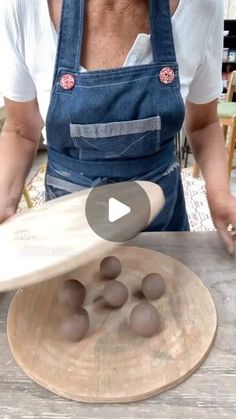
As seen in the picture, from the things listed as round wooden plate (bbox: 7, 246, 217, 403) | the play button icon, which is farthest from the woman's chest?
round wooden plate (bbox: 7, 246, 217, 403)

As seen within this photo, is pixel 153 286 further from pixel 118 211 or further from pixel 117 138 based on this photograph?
pixel 117 138

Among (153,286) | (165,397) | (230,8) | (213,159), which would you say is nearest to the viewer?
(165,397)

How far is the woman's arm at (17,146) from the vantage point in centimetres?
72

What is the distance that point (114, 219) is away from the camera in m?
0.54

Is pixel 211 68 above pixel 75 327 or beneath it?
above

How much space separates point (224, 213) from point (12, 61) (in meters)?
0.45

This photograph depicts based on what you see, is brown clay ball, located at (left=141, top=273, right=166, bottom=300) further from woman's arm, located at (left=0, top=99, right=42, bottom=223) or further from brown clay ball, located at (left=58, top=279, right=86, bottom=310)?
woman's arm, located at (left=0, top=99, right=42, bottom=223)

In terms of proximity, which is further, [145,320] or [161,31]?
[161,31]

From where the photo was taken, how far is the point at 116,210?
56 centimetres

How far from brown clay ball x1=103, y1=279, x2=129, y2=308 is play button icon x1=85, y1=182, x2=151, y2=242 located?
0.08 meters

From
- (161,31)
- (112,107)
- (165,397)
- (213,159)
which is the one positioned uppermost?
(161,31)

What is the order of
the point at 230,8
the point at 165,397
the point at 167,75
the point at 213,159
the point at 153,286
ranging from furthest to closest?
the point at 230,8, the point at 213,159, the point at 167,75, the point at 153,286, the point at 165,397

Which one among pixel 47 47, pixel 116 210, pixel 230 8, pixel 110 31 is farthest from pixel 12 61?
pixel 230 8

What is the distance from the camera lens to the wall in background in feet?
9.93
